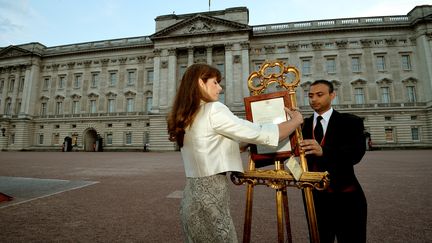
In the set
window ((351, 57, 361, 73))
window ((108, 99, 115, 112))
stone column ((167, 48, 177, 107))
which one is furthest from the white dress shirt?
window ((108, 99, 115, 112))

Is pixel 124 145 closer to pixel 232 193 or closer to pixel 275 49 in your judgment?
pixel 275 49

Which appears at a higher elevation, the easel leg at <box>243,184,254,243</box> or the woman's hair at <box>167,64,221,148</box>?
the woman's hair at <box>167,64,221,148</box>

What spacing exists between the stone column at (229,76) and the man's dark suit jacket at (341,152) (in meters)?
A: 28.8

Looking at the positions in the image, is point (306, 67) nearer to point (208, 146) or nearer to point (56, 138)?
point (208, 146)

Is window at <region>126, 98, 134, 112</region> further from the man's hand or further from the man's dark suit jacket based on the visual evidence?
the man's hand

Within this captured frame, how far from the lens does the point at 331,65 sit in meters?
32.4

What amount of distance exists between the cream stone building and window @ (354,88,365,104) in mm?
Result: 126

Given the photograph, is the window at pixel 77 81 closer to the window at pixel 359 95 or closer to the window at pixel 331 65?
the window at pixel 331 65

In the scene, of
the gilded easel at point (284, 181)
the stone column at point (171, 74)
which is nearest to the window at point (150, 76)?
the stone column at point (171, 74)

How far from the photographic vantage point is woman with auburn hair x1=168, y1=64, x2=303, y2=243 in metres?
1.56

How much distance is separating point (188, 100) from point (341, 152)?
1515 mm

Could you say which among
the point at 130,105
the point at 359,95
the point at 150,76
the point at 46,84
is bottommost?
the point at 130,105

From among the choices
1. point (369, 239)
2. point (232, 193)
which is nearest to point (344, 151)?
point (369, 239)

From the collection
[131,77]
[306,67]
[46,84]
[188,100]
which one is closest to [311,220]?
[188,100]
